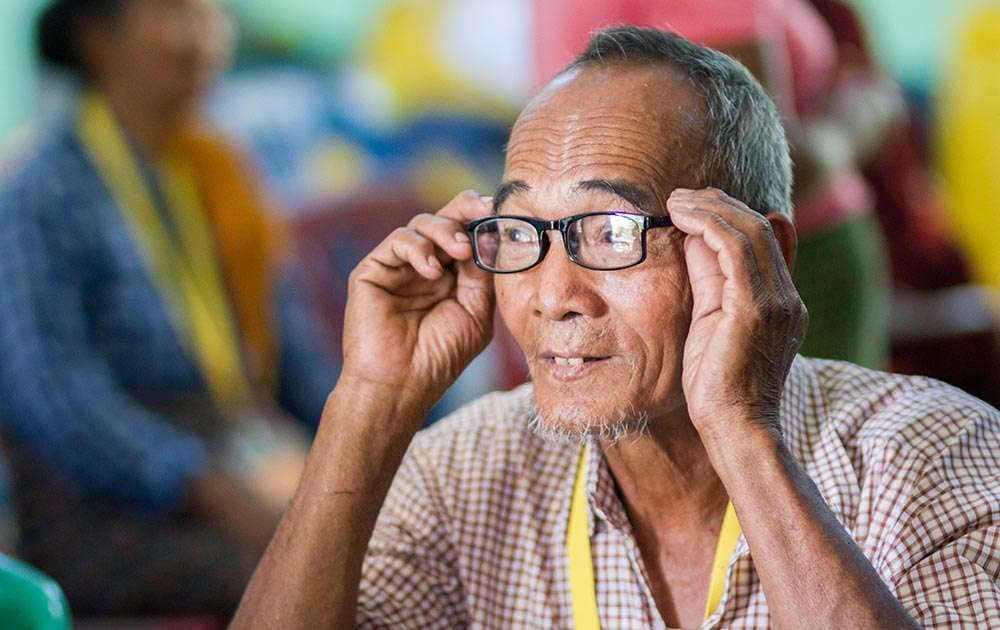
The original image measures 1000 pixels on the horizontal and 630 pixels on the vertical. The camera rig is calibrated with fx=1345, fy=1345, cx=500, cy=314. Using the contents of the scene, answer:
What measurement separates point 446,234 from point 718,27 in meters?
0.91

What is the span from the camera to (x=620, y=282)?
184 cm

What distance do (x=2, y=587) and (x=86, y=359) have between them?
1886mm

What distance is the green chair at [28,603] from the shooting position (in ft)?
6.19

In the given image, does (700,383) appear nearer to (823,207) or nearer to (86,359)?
(823,207)

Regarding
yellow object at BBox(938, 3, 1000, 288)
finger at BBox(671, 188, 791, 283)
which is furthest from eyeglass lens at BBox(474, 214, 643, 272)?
yellow object at BBox(938, 3, 1000, 288)

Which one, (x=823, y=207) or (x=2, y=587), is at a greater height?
(x=823, y=207)

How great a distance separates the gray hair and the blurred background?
5.69 ft

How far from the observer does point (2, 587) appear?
75.8 inches

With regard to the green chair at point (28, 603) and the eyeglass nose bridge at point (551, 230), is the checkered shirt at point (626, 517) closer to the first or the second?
the eyeglass nose bridge at point (551, 230)

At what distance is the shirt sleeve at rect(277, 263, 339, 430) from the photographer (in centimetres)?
437

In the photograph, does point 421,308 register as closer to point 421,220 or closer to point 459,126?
point 421,220

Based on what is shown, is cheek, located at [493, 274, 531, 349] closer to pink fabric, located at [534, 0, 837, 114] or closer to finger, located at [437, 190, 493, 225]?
finger, located at [437, 190, 493, 225]

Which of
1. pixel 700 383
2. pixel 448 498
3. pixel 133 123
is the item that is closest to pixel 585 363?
pixel 700 383

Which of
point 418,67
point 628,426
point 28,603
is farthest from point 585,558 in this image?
point 418,67
